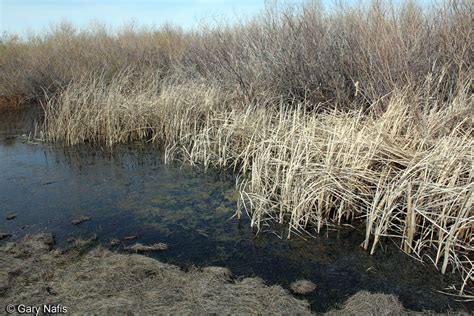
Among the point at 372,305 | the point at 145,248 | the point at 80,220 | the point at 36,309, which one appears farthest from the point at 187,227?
the point at 372,305

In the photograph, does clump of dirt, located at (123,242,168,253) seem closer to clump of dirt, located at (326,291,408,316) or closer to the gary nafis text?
the gary nafis text

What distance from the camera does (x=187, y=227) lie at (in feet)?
13.8

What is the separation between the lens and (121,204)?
4.83 m

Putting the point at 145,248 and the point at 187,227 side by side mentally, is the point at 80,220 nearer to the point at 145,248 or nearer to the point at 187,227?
the point at 145,248

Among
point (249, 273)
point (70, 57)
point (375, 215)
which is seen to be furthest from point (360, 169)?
point (70, 57)

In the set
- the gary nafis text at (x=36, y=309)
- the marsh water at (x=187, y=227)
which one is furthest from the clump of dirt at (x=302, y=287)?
the gary nafis text at (x=36, y=309)

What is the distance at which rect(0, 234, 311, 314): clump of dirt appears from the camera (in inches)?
108

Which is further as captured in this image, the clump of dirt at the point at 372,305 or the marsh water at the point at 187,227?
the marsh water at the point at 187,227

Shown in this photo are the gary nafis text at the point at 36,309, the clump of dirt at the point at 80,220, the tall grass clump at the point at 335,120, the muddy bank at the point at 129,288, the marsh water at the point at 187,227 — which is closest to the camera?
the gary nafis text at the point at 36,309

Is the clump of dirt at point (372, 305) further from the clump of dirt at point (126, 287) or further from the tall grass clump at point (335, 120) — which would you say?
the tall grass clump at point (335, 120)

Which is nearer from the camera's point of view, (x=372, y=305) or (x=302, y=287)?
(x=372, y=305)

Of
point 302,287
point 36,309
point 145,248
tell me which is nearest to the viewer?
point 36,309

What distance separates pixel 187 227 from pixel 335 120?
225 cm

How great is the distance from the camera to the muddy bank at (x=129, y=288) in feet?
8.98
